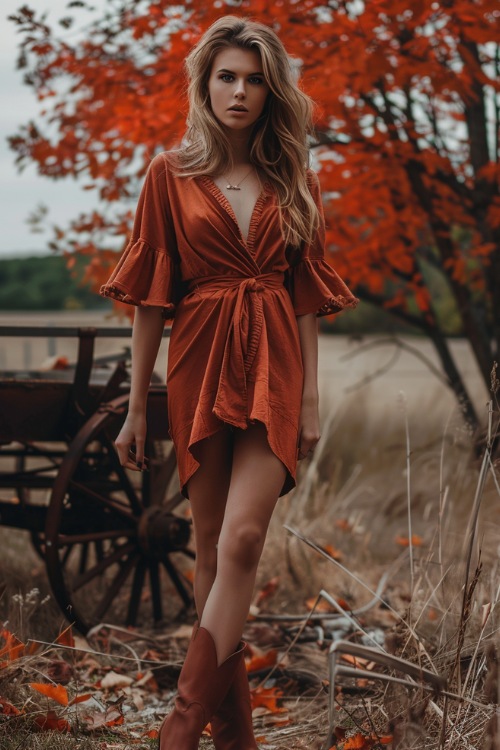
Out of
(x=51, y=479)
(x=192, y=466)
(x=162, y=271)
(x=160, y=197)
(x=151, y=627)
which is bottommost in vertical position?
(x=151, y=627)

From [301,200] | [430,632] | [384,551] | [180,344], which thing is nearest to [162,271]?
[180,344]

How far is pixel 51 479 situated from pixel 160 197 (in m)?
1.90

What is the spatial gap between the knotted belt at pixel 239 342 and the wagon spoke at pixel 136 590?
174 centimetres

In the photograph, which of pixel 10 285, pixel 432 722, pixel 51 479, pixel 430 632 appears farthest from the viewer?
pixel 10 285

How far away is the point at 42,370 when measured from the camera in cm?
468

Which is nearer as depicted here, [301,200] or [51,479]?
[301,200]

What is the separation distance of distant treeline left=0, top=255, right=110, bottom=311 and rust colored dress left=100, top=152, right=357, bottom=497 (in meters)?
17.6

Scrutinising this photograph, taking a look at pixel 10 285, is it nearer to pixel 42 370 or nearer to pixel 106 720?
pixel 42 370

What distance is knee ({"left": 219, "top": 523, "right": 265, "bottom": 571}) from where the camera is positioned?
8.19 feet

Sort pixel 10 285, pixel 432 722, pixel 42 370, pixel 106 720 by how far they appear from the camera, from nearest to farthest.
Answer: pixel 432 722, pixel 106 720, pixel 42 370, pixel 10 285

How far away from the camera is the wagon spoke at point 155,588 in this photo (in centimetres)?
416

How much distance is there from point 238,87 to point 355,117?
2.84 metres

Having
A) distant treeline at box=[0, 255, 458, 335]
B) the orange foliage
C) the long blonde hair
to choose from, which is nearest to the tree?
the orange foliage

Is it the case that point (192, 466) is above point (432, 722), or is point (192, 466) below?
above
